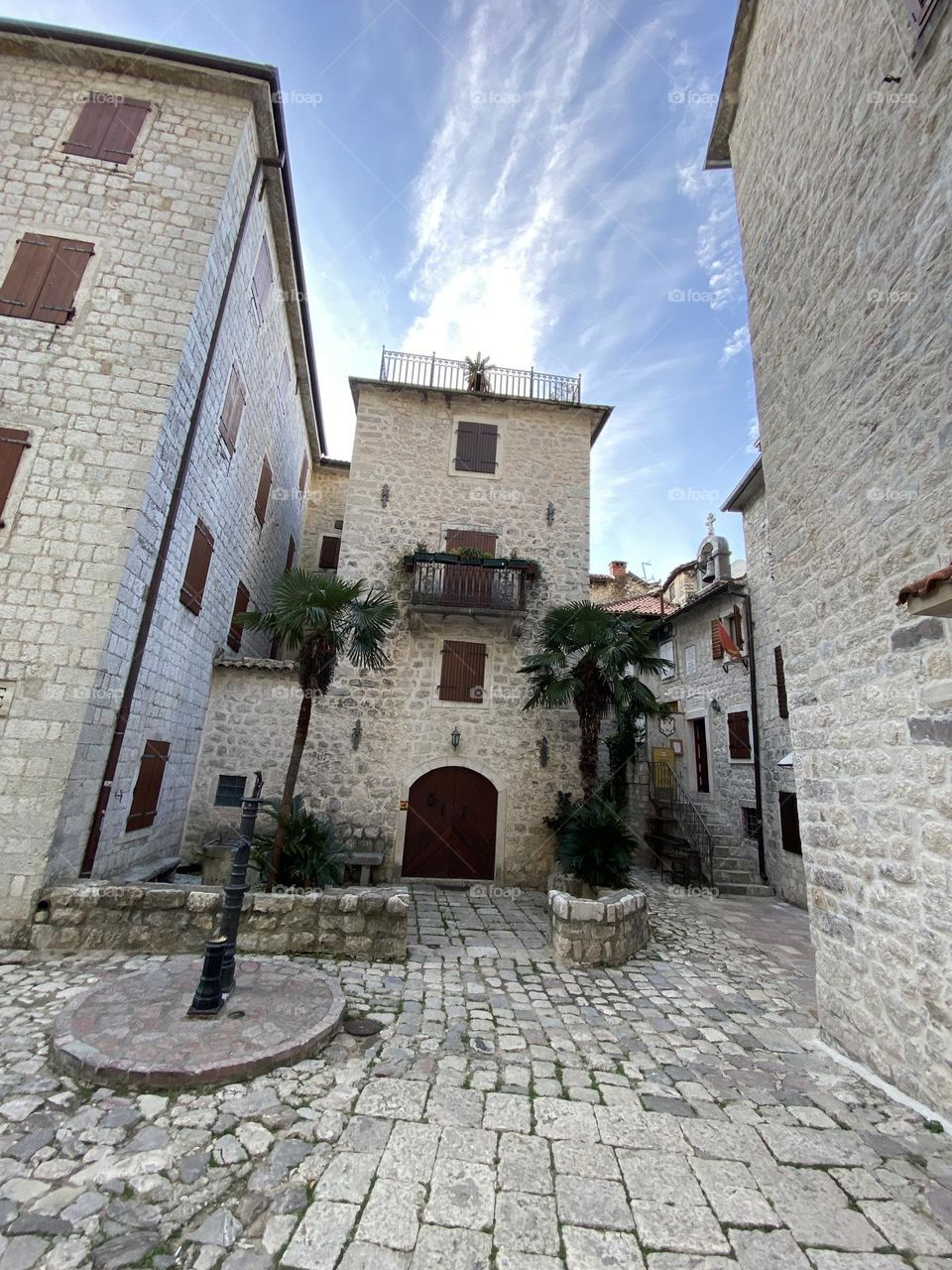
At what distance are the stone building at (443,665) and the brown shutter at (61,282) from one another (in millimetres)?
5095

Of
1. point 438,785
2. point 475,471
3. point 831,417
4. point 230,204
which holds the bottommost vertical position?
point 438,785

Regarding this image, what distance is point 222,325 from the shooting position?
8391 millimetres

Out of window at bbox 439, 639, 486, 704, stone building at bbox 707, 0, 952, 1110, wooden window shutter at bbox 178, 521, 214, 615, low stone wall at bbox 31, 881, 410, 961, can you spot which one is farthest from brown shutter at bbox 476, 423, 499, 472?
low stone wall at bbox 31, 881, 410, 961

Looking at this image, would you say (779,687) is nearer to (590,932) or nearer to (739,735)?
(739,735)

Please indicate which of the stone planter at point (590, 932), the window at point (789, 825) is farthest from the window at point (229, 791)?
the window at point (789, 825)

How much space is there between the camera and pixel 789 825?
33.0 feet

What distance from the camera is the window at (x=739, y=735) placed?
459 inches

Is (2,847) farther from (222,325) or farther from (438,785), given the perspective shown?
(222,325)

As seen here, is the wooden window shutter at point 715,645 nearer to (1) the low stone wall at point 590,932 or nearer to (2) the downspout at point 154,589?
(1) the low stone wall at point 590,932

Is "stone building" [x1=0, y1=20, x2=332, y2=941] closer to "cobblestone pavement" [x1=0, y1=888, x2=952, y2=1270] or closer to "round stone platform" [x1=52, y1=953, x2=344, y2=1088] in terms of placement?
"round stone platform" [x1=52, y1=953, x2=344, y2=1088]

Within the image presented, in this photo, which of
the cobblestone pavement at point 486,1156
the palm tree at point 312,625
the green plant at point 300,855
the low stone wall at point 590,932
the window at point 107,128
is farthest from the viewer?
the window at point 107,128

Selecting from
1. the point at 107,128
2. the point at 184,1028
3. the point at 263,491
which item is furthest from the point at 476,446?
the point at 184,1028

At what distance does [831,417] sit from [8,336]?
9861 mm

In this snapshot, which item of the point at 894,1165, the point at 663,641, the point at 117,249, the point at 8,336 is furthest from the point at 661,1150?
the point at 663,641
